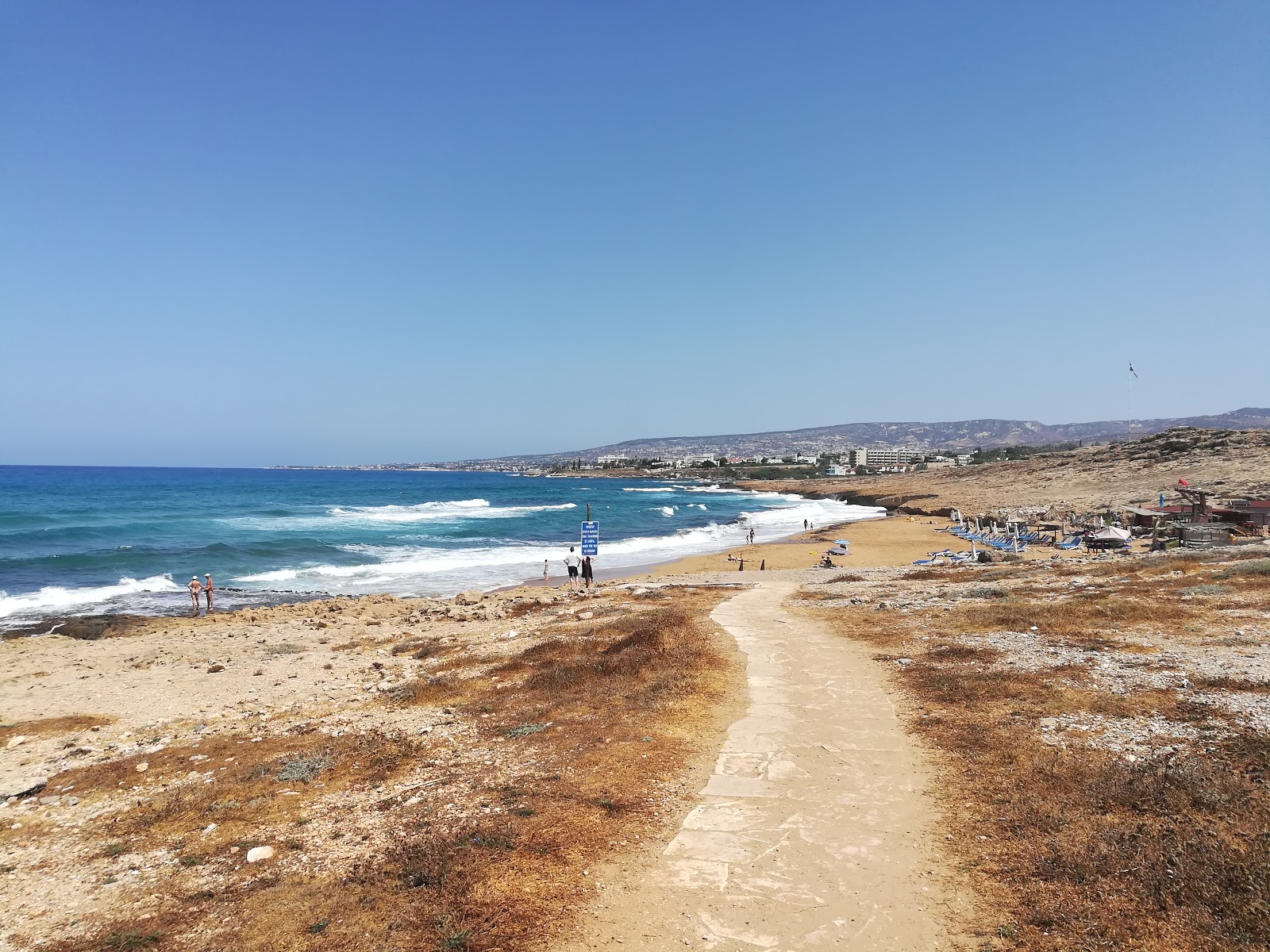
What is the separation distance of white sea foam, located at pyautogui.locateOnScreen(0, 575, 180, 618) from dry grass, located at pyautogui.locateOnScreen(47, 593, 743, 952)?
22.7 meters

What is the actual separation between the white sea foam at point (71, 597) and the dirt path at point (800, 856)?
99.7 feet

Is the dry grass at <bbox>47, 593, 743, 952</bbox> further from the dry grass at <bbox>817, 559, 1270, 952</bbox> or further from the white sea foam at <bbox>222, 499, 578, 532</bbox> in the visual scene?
the white sea foam at <bbox>222, 499, 578, 532</bbox>

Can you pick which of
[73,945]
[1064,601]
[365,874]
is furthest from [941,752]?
[1064,601]

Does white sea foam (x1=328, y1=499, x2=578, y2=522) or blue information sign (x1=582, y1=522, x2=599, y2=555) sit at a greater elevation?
blue information sign (x1=582, y1=522, x2=599, y2=555)

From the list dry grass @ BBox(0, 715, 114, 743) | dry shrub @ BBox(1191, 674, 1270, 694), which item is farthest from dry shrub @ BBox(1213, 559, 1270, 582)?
dry grass @ BBox(0, 715, 114, 743)

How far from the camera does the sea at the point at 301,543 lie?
31172mm

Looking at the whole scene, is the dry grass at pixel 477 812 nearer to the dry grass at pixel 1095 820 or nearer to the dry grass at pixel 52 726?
the dry grass at pixel 1095 820

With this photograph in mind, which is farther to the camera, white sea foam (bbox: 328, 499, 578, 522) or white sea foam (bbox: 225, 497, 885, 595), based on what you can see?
white sea foam (bbox: 328, 499, 578, 522)

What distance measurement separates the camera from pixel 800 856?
19.7 ft

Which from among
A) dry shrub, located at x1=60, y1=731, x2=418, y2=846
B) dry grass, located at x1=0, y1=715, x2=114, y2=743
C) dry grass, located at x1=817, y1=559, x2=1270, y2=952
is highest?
dry grass, located at x1=817, y1=559, x2=1270, y2=952

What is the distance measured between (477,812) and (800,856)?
341 centimetres

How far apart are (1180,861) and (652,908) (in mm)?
4049

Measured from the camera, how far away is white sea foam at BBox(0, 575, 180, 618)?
26438 millimetres

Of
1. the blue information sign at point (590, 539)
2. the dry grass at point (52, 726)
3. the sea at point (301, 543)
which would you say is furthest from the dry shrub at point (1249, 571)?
the sea at point (301, 543)
